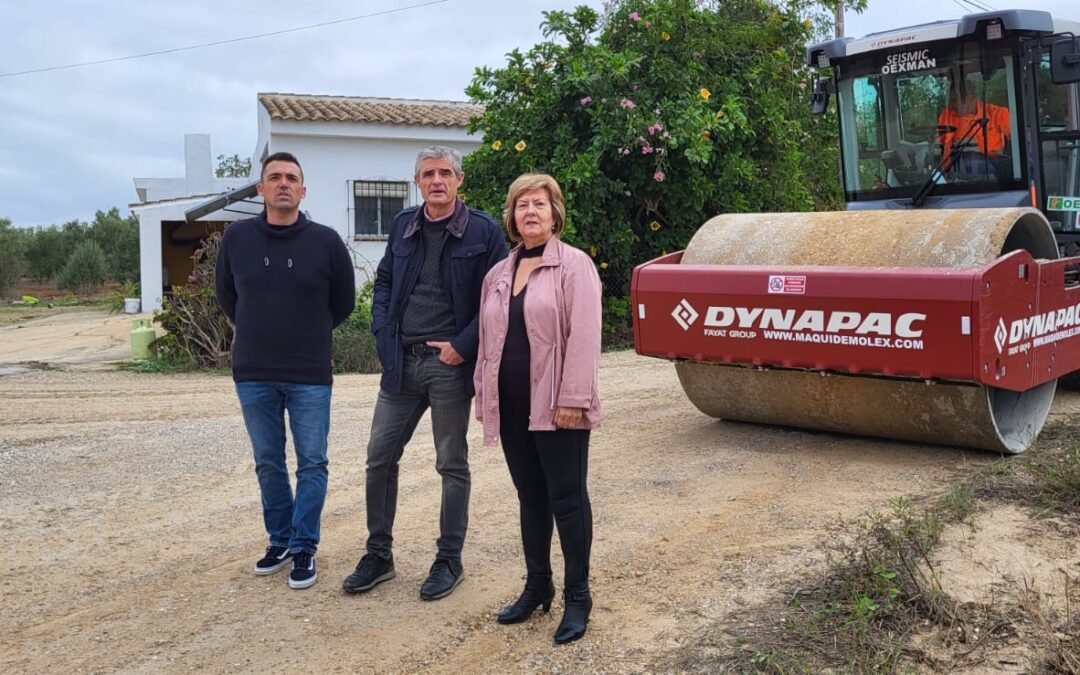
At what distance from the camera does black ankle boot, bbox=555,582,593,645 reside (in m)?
4.00

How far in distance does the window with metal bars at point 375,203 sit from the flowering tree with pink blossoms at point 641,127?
18.1 feet

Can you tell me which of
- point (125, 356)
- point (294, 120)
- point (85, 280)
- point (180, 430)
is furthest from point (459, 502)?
point (85, 280)

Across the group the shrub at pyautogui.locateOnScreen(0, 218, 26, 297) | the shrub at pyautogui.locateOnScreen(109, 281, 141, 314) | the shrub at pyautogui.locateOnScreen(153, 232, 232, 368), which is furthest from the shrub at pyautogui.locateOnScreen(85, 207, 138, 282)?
the shrub at pyautogui.locateOnScreen(153, 232, 232, 368)

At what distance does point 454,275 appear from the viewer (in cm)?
447

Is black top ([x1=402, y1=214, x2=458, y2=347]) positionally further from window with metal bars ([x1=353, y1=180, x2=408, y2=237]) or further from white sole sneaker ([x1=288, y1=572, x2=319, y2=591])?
window with metal bars ([x1=353, y1=180, x2=408, y2=237])

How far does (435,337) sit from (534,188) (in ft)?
2.75

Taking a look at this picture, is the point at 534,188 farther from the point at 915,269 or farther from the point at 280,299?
the point at 915,269

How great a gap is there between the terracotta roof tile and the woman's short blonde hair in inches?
576

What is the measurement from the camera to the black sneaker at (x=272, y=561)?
4.90 meters

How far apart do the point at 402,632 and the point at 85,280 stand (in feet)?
111

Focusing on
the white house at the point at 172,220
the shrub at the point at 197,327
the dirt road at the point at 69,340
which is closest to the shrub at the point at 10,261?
the white house at the point at 172,220

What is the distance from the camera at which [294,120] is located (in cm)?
1873

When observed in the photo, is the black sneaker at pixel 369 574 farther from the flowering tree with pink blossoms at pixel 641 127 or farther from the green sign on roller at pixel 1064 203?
the flowering tree with pink blossoms at pixel 641 127

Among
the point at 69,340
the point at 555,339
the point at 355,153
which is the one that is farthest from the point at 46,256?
the point at 555,339
